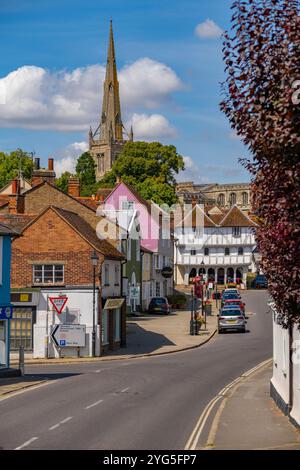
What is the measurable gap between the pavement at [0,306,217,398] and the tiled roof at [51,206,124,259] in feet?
17.7

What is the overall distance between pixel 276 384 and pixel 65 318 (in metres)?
18.7

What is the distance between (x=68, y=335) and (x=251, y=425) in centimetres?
2195

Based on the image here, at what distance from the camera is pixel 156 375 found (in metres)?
33.8

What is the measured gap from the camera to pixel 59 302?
140ft

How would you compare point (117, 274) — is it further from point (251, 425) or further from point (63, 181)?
point (63, 181)

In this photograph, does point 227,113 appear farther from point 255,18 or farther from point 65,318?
point 65,318

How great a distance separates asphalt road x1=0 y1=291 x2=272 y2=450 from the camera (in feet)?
61.9

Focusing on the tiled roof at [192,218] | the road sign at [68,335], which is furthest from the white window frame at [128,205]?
the road sign at [68,335]

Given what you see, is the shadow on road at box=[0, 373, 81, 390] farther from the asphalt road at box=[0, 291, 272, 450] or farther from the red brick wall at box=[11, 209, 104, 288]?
the red brick wall at box=[11, 209, 104, 288]

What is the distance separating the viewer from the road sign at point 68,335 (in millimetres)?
42188

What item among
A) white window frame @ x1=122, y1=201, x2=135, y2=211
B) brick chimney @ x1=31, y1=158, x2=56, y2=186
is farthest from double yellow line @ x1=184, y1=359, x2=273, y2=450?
white window frame @ x1=122, y1=201, x2=135, y2=211

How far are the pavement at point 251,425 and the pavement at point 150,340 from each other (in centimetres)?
785

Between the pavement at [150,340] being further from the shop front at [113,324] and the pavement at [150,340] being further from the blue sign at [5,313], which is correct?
the blue sign at [5,313]
